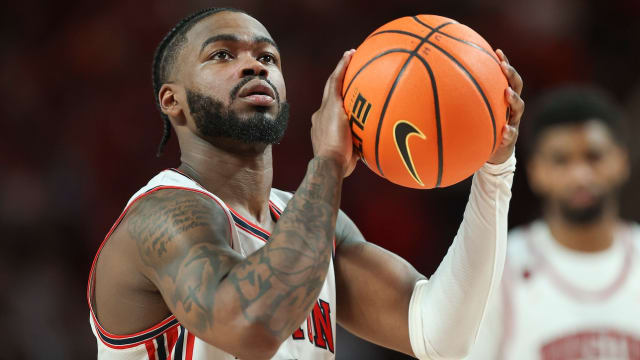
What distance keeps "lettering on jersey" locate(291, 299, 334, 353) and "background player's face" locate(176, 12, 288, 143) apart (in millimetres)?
654

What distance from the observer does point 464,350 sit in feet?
9.39

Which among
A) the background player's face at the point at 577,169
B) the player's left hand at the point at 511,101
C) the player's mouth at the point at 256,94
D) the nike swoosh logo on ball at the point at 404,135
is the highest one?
the player's left hand at the point at 511,101

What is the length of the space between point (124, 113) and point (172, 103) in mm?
3796

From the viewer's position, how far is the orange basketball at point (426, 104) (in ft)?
7.65

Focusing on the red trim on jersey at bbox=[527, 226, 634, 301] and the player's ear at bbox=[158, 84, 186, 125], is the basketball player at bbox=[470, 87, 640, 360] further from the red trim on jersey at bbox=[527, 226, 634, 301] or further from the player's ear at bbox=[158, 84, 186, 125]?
the player's ear at bbox=[158, 84, 186, 125]

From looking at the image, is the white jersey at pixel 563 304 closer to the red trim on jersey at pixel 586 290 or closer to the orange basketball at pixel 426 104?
the red trim on jersey at pixel 586 290

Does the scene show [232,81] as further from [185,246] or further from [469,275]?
[469,275]

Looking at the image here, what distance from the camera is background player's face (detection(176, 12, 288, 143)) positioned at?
2.77 metres

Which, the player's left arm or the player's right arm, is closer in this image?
the player's right arm

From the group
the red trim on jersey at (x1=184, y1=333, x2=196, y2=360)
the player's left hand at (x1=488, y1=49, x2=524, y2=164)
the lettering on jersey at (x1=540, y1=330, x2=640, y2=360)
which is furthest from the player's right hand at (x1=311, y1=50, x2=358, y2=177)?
the lettering on jersey at (x1=540, y1=330, x2=640, y2=360)

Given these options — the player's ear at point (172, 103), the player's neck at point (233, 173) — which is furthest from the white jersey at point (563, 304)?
the player's ear at point (172, 103)

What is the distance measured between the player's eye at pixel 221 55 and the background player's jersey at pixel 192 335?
46cm

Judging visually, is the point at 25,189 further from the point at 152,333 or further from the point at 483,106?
the point at 483,106

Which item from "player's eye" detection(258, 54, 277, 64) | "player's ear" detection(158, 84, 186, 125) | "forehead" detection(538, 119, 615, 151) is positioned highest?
"player's eye" detection(258, 54, 277, 64)
